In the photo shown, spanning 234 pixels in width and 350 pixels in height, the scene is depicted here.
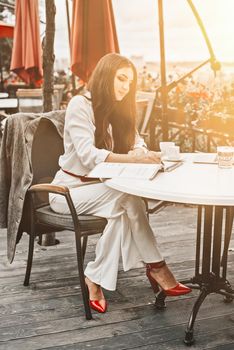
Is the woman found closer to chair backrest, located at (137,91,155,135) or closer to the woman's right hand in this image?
the woman's right hand

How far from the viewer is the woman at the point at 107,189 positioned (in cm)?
257

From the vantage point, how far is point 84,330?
96.0 inches

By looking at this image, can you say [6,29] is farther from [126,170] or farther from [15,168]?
[126,170]

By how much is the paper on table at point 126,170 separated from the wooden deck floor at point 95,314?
718mm

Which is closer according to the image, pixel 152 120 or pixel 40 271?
pixel 40 271

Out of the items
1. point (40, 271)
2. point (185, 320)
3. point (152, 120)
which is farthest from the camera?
point (152, 120)

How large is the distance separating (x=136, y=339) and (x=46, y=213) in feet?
2.70

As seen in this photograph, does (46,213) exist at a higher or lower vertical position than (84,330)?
higher

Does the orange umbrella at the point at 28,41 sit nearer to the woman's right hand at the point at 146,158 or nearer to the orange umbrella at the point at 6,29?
the orange umbrella at the point at 6,29

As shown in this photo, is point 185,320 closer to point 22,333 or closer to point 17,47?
point 22,333

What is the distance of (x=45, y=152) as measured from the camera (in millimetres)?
3174

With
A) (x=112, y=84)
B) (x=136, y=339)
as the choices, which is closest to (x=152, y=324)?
(x=136, y=339)

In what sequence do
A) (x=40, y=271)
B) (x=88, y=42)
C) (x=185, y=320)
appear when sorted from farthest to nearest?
1. (x=88, y=42)
2. (x=40, y=271)
3. (x=185, y=320)

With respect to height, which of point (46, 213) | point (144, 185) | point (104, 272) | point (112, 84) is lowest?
point (104, 272)
